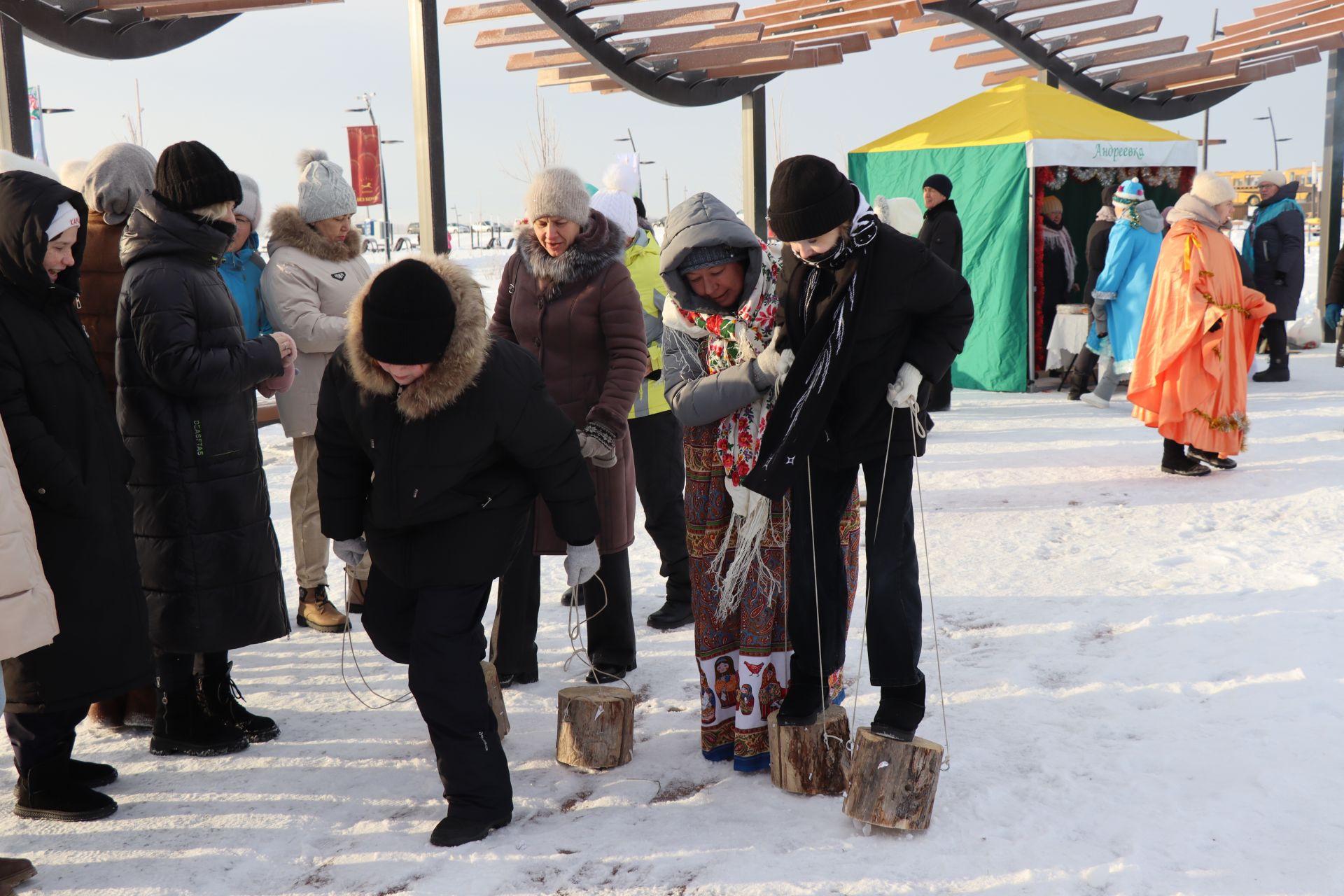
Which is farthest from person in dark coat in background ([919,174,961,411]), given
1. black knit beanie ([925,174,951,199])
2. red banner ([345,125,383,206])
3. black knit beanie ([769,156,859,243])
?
red banner ([345,125,383,206])

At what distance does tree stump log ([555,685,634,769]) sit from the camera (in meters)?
3.24

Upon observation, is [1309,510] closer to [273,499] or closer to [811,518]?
[811,518]

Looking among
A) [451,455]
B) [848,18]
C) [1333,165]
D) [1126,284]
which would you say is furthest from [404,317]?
[1333,165]

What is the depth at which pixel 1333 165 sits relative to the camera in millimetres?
11859

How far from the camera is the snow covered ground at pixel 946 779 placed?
2.68 meters

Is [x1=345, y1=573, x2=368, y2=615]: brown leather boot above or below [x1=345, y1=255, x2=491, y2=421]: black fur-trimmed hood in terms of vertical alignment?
below

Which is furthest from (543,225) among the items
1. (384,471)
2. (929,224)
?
(929,224)

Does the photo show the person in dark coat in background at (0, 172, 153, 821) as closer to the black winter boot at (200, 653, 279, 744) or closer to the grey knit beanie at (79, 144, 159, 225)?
the black winter boot at (200, 653, 279, 744)

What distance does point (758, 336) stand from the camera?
308 centimetres

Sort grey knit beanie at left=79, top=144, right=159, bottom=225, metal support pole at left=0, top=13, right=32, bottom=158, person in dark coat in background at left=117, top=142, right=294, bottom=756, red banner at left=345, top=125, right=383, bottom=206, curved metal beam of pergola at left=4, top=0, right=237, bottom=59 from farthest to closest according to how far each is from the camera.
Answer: red banner at left=345, top=125, right=383, bottom=206, curved metal beam of pergola at left=4, top=0, right=237, bottom=59, metal support pole at left=0, top=13, right=32, bottom=158, grey knit beanie at left=79, top=144, right=159, bottom=225, person in dark coat in background at left=117, top=142, right=294, bottom=756

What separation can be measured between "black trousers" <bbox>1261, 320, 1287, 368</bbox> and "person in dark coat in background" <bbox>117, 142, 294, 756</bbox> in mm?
9220

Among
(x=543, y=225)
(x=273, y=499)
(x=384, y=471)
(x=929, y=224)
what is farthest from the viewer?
(x=929, y=224)

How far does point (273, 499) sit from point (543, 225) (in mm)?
3601

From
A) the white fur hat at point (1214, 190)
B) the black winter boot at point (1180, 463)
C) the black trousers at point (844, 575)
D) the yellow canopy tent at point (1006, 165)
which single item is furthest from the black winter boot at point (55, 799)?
the yellow canopy tent at point (1006, 165)
